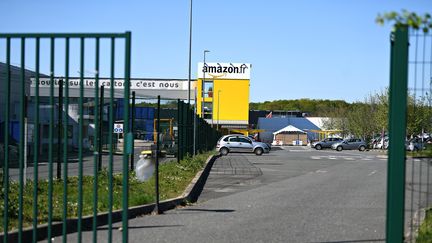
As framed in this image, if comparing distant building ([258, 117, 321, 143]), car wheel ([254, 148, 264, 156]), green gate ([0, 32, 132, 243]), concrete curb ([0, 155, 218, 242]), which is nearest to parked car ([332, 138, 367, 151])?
car wheel ([254, 148, 264, 156])

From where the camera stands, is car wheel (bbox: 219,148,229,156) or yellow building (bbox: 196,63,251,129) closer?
car wheel (bbox: 219,148,229,156)

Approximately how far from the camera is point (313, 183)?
17750 mm

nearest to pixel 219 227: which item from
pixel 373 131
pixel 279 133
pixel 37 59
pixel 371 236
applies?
pixel 371 236

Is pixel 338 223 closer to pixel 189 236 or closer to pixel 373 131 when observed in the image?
pixel 189 236

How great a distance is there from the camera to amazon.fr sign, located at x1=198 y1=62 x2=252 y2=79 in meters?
74.8

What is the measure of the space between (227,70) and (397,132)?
70.0 metres

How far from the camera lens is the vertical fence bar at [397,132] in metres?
5.23

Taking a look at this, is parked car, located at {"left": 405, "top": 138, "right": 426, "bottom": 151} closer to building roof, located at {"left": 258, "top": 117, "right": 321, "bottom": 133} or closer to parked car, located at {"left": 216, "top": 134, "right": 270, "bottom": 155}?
parked car, located at {"left": 216, "top": 134, "right": 270, "bottom": 155}

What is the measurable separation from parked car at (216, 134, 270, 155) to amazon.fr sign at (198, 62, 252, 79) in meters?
31.1

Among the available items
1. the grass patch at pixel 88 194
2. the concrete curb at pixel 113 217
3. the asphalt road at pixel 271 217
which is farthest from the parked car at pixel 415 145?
the concrete curb at pixel 113 217

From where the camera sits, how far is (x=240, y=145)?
43.9 m

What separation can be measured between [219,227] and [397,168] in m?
4.34

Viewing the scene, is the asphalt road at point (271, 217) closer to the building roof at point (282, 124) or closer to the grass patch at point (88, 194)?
the grass patch at point (88, 194)

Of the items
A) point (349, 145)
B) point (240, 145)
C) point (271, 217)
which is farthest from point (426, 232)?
point (349, 145)
